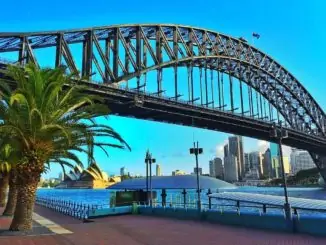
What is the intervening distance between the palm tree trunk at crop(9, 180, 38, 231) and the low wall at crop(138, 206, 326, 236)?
31.8 feet

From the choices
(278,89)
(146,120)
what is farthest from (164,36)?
(278,89)

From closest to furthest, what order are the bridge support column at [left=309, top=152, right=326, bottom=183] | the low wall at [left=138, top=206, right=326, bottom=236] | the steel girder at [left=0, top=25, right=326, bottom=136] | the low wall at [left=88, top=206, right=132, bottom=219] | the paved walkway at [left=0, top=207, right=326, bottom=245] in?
1. the paved walkway at [left=0, top=207, right=326, bottom=245]
2. the low wall at [left=138, top=206, right=326, bottom=236]
3. the low wall at [left=88, top=206, right=132, bottom=219]
4. the steel girder at [left=0, top=25, right=326, bottom=136]
5. the bridge support column at [left=309, top=152, right=326, bottom=183]

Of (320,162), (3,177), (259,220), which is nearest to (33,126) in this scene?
(259,220)

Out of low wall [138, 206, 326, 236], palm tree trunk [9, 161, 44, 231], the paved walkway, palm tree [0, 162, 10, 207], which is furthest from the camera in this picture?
palm tree [0, 162, 10, 207]

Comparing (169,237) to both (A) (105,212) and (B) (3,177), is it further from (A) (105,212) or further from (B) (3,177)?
(B) (3,177)

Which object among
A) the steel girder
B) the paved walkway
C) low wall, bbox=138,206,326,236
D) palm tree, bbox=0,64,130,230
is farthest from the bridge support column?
palm tree, bbox=0,64,130,230

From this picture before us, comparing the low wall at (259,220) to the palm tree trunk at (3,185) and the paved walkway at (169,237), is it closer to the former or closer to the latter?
the paved walkway at (169,237)

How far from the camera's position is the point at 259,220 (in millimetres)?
20578

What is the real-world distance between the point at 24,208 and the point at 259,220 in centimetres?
1073

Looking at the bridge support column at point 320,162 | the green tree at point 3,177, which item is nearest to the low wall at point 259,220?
the green tree at point 3,177

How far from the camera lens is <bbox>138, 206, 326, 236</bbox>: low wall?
58.9 ft

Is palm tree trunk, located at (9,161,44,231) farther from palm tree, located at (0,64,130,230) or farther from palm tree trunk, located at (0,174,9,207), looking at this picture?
palm tree trunk, located at (0,174,9,207)

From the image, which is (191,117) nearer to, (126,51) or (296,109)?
(126,51)

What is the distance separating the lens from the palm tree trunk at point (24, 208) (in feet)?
65.0
